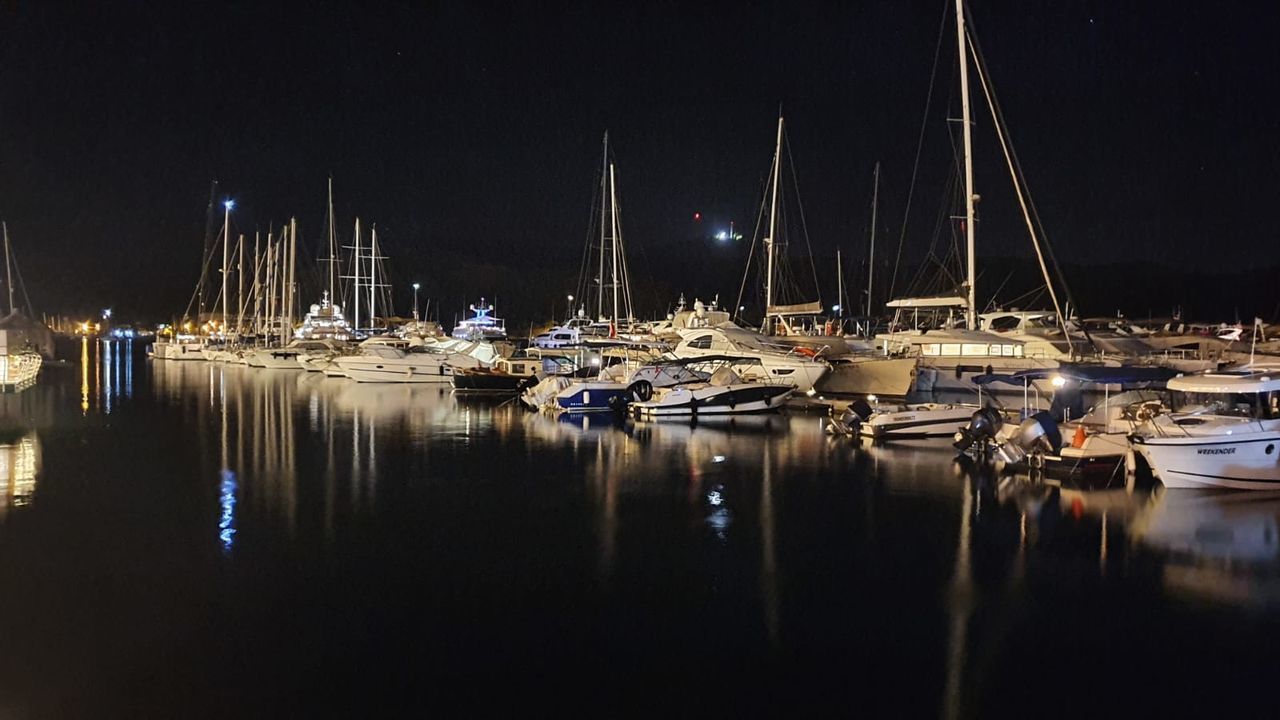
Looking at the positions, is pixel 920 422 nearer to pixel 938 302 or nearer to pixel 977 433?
pixel 977 433

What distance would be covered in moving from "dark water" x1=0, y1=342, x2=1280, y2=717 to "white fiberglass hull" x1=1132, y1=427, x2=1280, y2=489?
65 cm

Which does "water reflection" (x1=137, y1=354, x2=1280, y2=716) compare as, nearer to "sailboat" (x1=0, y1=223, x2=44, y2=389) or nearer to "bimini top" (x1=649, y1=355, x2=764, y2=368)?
"bimini top" (x1=649, y1=355, x2=764, y2=368)

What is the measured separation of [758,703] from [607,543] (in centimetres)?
678

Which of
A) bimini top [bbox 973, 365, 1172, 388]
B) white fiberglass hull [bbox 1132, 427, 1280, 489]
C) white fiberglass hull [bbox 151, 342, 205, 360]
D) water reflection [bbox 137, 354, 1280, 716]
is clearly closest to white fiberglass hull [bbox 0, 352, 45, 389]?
water reflection [bbox 137, 354, 1280, 716]

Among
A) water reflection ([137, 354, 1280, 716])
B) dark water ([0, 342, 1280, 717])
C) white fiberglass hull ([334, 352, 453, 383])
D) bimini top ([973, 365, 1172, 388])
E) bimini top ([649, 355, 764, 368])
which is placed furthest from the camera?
white fiberglass hull ([334, 352, 453, 383])

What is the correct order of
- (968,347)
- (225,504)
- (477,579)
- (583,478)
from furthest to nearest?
(968,347), (583,478), (225,504), (477,579)

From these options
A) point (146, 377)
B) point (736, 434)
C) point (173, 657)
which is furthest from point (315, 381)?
point (173, 657)

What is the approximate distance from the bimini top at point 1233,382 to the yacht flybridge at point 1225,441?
19 millimetres

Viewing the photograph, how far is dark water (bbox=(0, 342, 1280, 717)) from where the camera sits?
10.2m

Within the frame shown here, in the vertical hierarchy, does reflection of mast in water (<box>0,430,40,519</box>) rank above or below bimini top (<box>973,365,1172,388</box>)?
below

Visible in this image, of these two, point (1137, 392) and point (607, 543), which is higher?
point (1137, 392)

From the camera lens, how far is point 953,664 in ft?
35.7

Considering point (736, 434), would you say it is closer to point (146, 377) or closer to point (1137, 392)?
point (1137, 392)

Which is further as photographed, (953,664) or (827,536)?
(827,536)
